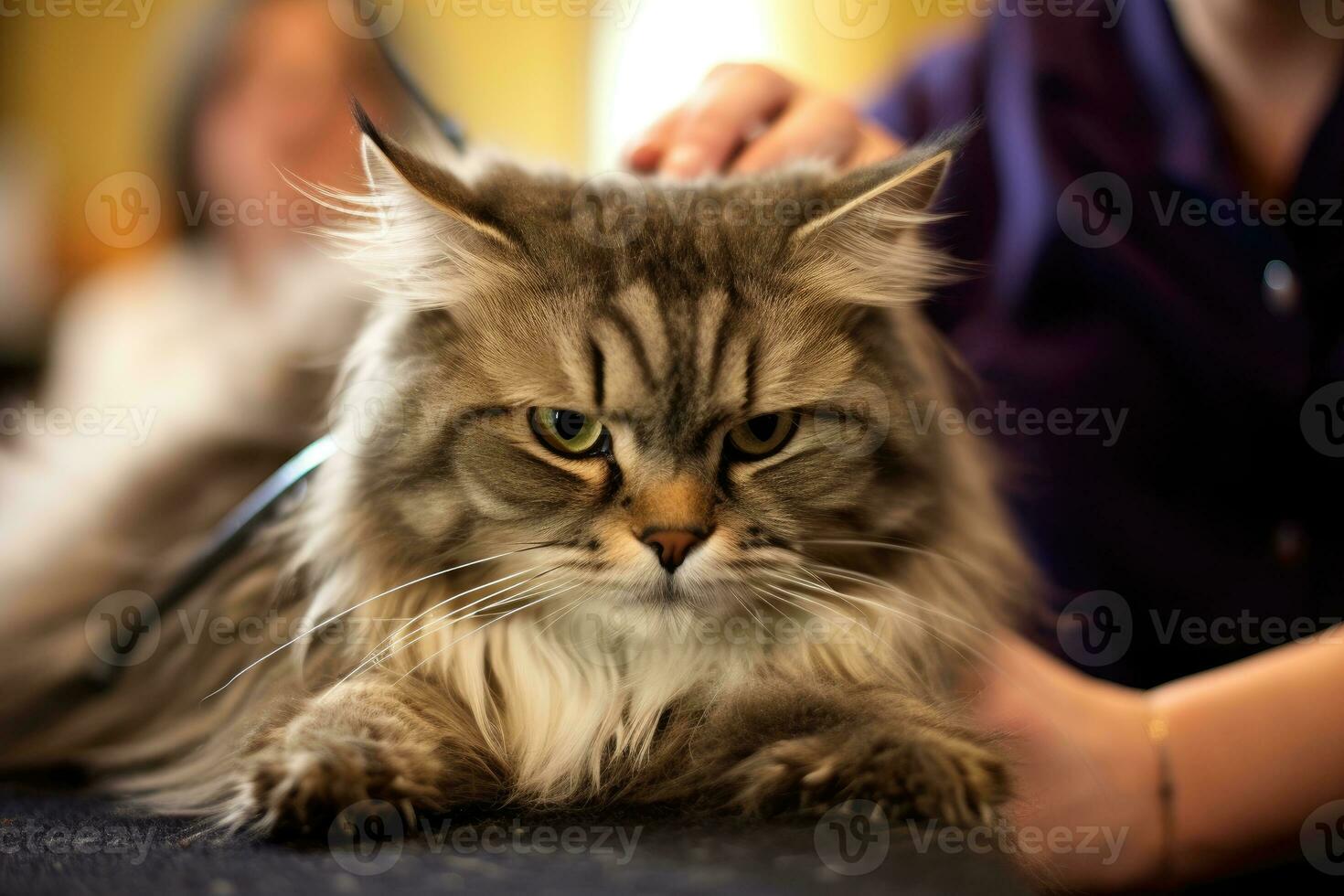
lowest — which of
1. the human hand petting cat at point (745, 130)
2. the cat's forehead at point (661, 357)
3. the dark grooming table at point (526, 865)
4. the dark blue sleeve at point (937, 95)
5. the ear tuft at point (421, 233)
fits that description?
the dark grooming table at point (526, 865)

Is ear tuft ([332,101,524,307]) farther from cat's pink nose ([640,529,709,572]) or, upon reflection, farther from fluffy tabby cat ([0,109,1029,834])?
cat's pink nose ([640,529,709,572])

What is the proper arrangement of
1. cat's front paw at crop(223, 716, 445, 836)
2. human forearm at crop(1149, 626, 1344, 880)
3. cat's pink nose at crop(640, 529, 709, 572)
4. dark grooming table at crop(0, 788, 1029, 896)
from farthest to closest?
human forearm at crop(1149, 626, 1344, 880), cat's pink nose at crop(640, 529, 709, 572), cat's front paw at crop(223, 716, 445, 836), dark grooming table at crop(0, 788, 1029, 896)

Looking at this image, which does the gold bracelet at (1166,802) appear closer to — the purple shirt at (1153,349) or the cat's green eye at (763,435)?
the purple shirt at (1153,349)

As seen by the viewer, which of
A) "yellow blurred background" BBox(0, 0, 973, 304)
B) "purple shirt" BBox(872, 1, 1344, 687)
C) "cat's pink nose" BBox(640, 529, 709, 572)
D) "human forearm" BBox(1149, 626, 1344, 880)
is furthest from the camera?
"yellow blurred background" BBox(0, 0, 973, 304)

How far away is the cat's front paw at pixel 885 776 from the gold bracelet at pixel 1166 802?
0.56 meters

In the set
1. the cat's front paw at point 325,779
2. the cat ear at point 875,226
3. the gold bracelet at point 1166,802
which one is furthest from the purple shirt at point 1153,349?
the cat's front paw at point 325,779

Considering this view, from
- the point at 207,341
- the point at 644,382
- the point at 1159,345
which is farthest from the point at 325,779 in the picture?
the point at 1159,345

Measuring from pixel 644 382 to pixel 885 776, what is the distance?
46 cm

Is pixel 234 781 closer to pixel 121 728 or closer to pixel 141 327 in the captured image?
pixel 121 728

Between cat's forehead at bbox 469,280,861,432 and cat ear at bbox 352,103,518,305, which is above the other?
cat ear at bbox 352,103,518,305

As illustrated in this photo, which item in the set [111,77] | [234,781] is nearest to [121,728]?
[234,781]

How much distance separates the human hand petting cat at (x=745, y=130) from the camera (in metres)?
1.37

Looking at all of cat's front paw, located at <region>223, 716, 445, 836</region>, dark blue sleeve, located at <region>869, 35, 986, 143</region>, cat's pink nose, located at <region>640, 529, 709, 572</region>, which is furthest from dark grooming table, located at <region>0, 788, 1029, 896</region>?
dark blue sleeve, located at <region>869, 35, 986, 143</region>

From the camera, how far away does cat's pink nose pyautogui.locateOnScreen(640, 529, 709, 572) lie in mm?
964
